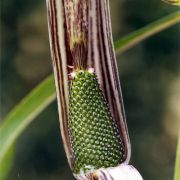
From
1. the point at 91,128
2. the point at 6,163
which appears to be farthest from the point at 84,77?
the point at 6,163

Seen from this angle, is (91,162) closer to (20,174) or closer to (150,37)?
(20,174)

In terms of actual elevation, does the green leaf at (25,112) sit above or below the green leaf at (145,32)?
below

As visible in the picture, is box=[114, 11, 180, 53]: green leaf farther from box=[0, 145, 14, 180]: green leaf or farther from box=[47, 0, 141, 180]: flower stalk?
box=[0, 145, 14, 180]: green leaf

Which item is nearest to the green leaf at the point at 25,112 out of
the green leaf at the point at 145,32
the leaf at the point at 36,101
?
the leaf at the point at 36,101

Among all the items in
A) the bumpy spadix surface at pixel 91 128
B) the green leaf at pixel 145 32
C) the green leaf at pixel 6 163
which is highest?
the green leaf at pixel 145 32

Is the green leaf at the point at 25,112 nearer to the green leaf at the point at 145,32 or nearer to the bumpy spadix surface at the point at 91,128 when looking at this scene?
the bumpy spadix surface at the point at 91,128

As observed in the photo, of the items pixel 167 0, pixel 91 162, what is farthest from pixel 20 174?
pixel 167 0

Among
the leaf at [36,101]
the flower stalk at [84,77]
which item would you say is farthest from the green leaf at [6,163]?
the flower stalk at [84,77]
